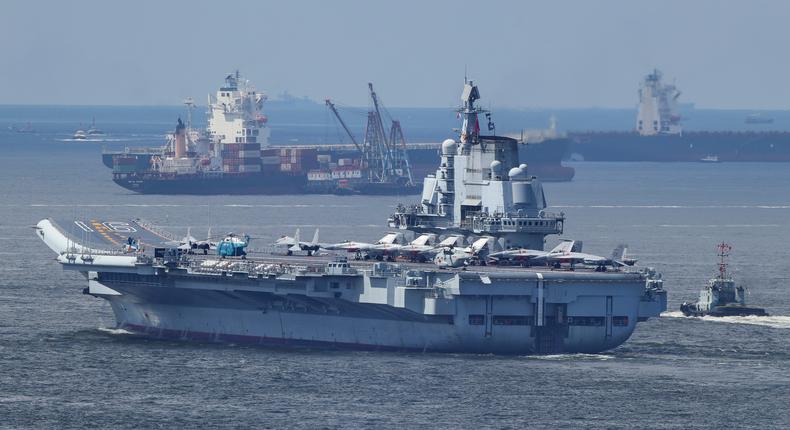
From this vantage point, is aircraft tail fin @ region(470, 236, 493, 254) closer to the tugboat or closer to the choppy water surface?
the choppy water surface

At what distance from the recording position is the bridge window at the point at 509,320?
5797 cm

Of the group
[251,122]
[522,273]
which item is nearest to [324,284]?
[522,273]

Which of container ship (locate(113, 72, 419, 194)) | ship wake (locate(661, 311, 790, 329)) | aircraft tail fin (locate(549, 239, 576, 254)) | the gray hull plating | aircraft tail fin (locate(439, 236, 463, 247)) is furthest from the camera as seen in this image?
container ship (locate(113, 72, 419, 194))

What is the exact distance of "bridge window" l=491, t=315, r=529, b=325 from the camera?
58.0m

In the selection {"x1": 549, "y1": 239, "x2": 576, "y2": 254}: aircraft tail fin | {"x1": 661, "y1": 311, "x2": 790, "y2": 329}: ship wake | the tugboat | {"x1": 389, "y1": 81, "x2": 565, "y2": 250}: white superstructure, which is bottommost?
{"x1": 661, "y1": 311, "x2": 790, "y2": 329}: ship wake

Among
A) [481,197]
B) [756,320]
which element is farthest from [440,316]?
[756,320]

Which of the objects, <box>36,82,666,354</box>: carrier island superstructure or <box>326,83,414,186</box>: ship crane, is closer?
<box>36,82,666,354</box>: carrier island superstructure

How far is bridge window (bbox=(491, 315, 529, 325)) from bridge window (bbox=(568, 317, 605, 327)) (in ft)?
4.94

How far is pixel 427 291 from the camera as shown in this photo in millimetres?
57625

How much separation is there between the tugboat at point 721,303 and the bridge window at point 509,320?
14459 millimetres

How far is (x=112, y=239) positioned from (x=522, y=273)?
833 inches

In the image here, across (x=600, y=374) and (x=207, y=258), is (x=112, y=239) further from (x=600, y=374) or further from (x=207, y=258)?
(x=600, y=374)

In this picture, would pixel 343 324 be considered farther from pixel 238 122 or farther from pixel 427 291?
pixel 238 122

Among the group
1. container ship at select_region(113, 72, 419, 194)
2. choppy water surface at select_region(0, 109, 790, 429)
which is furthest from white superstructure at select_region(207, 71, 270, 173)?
choppy water surface at select_region(0, 109, 790, 429)
